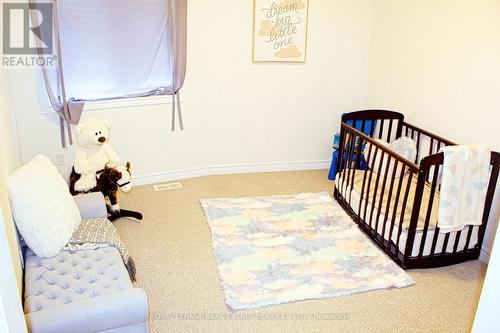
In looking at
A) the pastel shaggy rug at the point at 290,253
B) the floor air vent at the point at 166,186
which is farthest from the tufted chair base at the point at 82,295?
the floor air vent at the point at 166,186

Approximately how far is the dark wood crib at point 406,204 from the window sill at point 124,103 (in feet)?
5.55

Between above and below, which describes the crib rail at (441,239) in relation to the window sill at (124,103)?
below

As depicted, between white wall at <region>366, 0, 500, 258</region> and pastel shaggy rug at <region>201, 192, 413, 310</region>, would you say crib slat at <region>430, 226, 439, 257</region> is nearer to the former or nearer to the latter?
pastel shaggy rug at <region>201, 192, 413, 310</region>

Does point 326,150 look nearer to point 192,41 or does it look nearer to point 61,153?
point 192,41

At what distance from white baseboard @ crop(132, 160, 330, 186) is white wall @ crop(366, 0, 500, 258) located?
3.23 feet

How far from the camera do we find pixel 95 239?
2.27 m

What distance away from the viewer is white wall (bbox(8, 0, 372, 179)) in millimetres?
3844

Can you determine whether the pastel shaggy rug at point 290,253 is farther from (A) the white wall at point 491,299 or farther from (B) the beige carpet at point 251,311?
(A) the white wall at point 491,299

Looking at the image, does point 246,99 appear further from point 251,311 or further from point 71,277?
point 71,277

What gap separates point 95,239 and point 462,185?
218 cm

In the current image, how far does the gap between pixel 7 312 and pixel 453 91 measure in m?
3.17

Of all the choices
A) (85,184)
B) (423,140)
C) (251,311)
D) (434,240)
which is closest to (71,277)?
(251,311)

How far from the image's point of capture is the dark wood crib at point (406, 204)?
2584mm

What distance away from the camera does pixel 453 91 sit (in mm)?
3098
